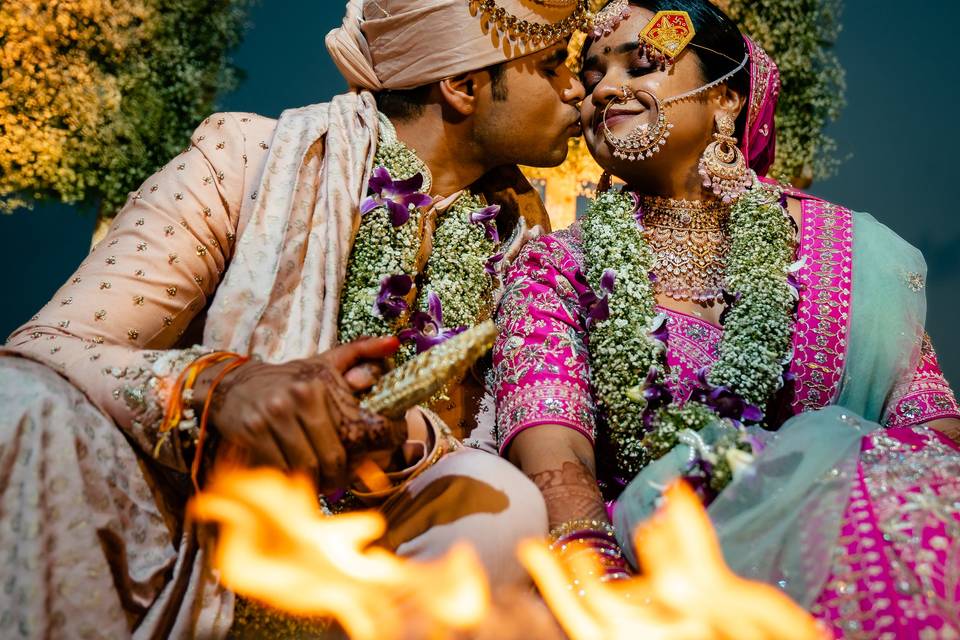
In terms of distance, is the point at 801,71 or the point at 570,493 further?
the point at 801,71

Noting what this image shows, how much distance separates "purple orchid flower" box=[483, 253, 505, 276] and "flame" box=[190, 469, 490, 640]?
3.62 feet

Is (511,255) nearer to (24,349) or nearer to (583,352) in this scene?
(583,352)

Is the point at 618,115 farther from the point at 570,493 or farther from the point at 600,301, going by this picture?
the point at 570,493

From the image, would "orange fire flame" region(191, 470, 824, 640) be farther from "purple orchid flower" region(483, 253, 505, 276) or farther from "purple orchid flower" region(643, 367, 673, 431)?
"purple orchid flower" region(483, 253, 505, 276)

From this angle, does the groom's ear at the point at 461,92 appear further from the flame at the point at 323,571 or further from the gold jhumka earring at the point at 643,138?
the flame at the point at 323,571

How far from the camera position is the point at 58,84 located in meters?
5.93

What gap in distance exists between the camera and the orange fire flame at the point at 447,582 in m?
1.73

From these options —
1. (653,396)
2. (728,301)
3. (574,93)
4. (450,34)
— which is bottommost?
(653,396)

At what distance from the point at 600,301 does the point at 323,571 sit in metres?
1.21

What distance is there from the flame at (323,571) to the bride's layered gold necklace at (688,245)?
132 cm

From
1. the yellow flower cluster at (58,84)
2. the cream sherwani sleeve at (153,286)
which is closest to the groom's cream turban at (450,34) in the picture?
the cream sherwani sleeve at (153,286)

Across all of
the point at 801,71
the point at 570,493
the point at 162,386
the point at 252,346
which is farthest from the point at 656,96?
the point at 801,71

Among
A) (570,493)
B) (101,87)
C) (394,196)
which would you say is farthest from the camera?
(101,87)

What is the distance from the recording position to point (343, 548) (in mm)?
1880
